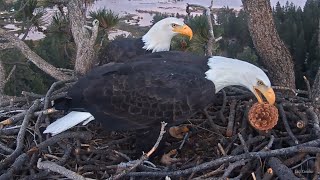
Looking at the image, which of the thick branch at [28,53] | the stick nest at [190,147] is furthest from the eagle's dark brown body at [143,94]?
the thick branch at [28,53]

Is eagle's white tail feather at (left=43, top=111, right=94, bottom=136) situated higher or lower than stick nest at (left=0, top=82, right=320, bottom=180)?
higher

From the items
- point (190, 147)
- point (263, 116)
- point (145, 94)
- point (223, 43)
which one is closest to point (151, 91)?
point (145, 94)

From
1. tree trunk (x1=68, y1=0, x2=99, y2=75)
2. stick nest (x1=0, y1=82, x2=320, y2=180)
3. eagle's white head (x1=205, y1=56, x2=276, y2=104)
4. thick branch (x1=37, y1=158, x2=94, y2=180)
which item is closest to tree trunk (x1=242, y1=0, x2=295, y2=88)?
stick nest (x1=0, y1=82, x2=320, y2=180)

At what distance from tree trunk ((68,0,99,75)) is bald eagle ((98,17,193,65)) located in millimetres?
122

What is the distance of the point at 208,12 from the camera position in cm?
307

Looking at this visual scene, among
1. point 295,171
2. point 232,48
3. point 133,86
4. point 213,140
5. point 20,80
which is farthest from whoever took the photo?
point 232,48

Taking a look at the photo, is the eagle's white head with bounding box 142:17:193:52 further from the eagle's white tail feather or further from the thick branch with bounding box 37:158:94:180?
the thick branch with bounding box 37:158:94:180

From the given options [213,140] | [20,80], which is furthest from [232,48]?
[213,140]

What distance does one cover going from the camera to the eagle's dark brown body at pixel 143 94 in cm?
229

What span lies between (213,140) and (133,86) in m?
0.49

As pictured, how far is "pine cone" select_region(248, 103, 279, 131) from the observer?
2.25 m

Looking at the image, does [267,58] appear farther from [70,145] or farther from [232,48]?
[232,48]

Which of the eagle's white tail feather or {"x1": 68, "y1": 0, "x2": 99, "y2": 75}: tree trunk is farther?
{"x1": 68, "y1": 0, "x2": 99, "y2": 75}: tree trunk

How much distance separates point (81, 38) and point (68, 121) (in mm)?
874
